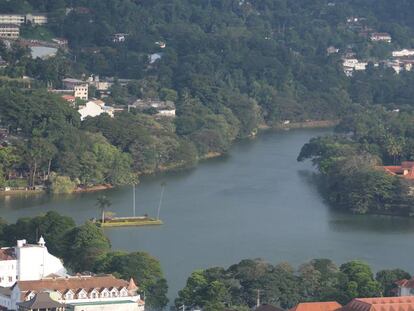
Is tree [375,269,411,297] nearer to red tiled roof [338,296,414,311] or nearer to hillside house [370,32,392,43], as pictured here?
red tiled roof [338,296,414,311]

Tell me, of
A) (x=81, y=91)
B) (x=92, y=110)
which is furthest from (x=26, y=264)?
(x=81, y=91)

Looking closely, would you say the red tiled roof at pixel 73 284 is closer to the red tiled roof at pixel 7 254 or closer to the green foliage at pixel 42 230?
the red tiled roof at pixel 7 254

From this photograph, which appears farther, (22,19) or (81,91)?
(22,19)

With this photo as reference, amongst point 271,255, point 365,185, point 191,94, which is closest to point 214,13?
point 191,94

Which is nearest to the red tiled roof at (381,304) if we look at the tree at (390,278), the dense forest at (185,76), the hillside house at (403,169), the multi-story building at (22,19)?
the tree at (390,278)

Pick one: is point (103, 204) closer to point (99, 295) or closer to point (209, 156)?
point (99, 295)
